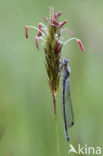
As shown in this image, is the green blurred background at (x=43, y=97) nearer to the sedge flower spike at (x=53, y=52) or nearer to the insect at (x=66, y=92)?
the insect at (x=66, y=92)

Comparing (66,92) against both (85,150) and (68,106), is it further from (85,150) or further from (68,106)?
(85,150)

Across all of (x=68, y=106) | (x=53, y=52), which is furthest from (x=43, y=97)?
(x=53, y=52)

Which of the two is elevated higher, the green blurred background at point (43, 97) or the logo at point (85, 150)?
the green blurred background at point (43, 97)

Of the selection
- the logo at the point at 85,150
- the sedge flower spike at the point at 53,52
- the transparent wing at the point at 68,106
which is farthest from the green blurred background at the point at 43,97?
the sedge flower spike at the point at 53,52

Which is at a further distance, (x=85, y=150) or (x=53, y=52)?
(x=85, y=150)

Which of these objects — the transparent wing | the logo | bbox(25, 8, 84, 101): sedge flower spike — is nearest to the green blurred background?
the logo

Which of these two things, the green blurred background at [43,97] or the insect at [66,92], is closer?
the insect at [66,92]

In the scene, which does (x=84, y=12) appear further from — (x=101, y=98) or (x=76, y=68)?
(x=101, y=98)

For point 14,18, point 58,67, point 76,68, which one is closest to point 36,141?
point 76,68
